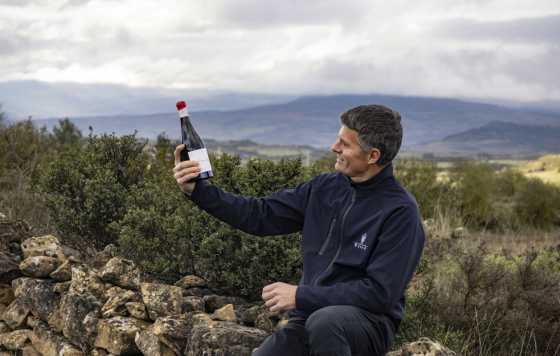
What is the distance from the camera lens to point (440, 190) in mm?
16328

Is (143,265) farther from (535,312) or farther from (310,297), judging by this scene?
(535,312)

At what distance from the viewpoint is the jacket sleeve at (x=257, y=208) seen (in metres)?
4.02

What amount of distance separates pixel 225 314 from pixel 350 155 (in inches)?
61.0

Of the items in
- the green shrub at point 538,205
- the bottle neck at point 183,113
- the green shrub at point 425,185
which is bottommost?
the green shrub at point 538,205

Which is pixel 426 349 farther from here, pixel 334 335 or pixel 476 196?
pixel 476 196

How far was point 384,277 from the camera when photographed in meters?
3.38

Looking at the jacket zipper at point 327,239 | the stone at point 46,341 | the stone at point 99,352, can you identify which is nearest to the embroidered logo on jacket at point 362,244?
the jacket zipper at point 327,239

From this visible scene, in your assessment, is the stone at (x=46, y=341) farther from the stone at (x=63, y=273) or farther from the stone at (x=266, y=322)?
the stone at (x=266, y=322)

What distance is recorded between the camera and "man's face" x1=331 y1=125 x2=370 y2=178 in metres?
3.65

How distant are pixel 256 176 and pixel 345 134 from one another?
224cm

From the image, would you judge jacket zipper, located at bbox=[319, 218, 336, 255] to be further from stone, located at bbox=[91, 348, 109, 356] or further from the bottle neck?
stone, located at bbox=[91, 348, 109, 356]

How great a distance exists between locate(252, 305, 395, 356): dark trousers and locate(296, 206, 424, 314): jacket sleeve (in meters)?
0.06

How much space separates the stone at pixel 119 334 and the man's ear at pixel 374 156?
6.93 ft

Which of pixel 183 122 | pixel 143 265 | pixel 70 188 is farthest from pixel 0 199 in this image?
pixel 183 122
